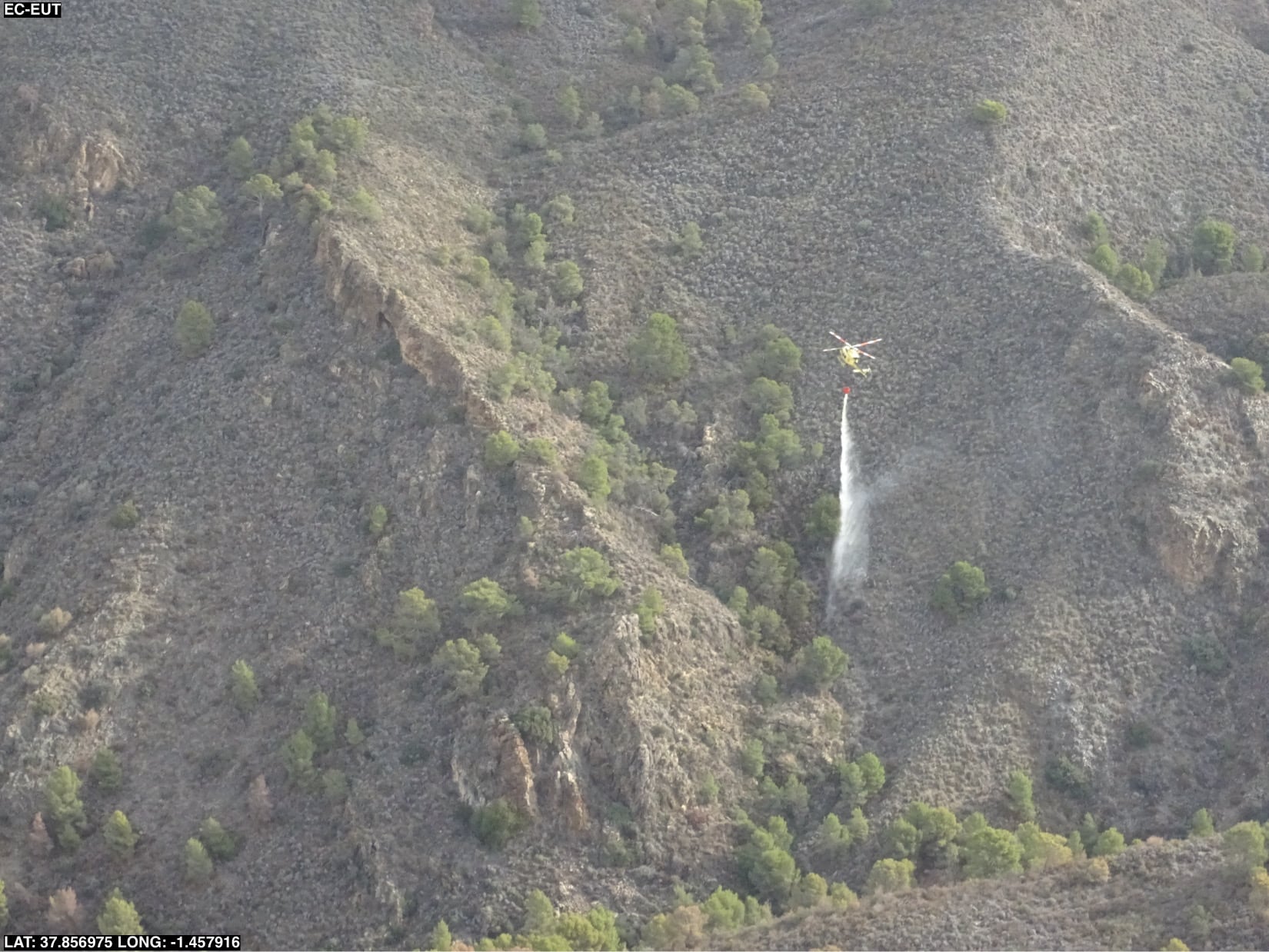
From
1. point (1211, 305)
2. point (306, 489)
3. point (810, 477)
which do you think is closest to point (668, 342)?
point (810, 477)

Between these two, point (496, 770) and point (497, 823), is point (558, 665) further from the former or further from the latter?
point (497, 823)

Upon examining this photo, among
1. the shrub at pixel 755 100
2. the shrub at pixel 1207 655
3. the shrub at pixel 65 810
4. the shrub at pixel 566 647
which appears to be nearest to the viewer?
the shrub at pixel 65 810

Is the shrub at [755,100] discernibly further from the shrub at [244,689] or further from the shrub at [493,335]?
the shrub at [244,689]

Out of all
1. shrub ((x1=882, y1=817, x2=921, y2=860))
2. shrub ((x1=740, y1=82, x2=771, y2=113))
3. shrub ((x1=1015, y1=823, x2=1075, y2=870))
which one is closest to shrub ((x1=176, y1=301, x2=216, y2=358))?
shrub ((x1=740, y1=82, x2=771, y2=113))

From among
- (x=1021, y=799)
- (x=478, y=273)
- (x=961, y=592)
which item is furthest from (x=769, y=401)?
(x=1021, y=799)

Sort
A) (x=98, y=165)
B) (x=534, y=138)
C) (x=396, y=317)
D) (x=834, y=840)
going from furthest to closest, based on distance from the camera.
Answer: (x=534, y=138), (x=98, y=165), (x=396, y=317), (x=834, y=840)

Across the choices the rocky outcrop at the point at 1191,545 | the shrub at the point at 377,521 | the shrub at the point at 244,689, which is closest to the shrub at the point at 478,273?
the shrub at the point at 377,521

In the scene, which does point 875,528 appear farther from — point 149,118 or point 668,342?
point 149,118
